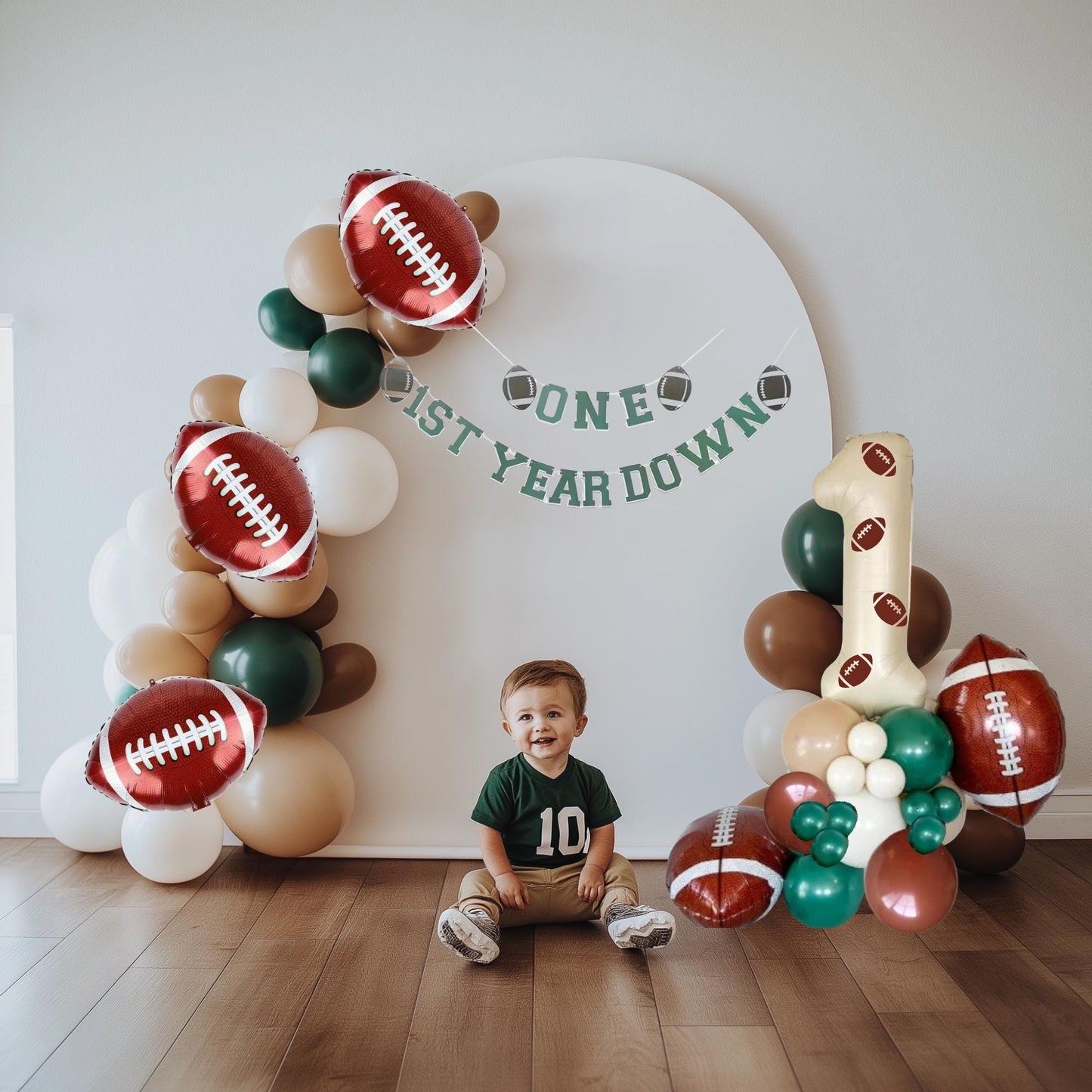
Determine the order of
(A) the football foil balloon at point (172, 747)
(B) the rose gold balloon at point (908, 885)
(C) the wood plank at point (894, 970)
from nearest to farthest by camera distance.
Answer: (B) the rose gold balloon at point (908, 885) < (C) the wood plank at point (894, 970) < (A) the football foil balloon at point (172, 747)

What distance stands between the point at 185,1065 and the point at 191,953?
385 mm

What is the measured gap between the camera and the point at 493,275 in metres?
2.18

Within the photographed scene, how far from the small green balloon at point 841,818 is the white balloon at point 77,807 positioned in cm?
151

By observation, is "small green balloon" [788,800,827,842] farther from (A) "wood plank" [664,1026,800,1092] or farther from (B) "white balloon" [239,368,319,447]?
(B) "white balloon" [239,368,319,447]

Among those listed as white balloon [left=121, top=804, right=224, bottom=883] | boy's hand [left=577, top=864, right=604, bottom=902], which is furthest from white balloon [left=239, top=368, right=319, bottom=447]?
boy's hand [left=577, top=864, right=604, bottom=902]

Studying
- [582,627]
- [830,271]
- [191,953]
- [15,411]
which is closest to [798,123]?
[830,271]

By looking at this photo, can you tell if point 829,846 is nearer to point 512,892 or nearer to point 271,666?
point 512,892

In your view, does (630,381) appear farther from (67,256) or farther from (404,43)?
(67,256)

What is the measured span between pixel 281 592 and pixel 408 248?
72 cm

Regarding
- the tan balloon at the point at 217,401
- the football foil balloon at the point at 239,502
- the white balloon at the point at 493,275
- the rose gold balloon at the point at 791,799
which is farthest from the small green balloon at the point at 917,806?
the tan balloon at the point at 217,401

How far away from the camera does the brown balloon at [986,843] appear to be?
2.06 meters

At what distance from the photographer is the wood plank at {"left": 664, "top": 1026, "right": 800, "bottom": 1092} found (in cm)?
137

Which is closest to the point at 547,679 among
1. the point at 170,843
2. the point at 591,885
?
the point at 591,885

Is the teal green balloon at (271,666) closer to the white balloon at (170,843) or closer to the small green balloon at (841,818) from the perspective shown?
the white balloon at (170,843)
